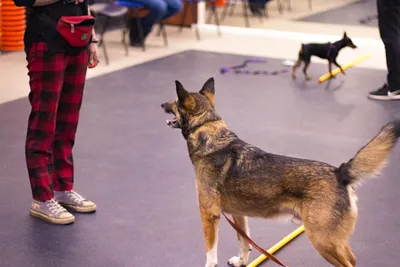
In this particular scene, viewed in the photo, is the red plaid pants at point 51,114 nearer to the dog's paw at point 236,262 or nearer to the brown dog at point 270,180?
the brown dog at point 270,180

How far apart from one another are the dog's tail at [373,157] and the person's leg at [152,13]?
6513 mm

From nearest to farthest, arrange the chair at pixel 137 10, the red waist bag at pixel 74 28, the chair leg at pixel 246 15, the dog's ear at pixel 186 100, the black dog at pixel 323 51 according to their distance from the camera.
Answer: the dog's ear at pixel 186 100, the red waist bag at pixel 74 28, the black dog at pixel 323 51, the chair at pixel 137 10, the chair leg at pixel 246 15

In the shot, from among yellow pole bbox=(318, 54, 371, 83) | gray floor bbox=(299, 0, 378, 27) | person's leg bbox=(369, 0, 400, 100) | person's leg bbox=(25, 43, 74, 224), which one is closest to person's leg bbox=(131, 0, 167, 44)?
yellow pole bbox=(318, 54, 371, 83)

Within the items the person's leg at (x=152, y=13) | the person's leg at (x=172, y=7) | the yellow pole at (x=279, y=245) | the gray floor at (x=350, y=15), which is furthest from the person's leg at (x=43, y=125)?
the gray floor at (x=350, y=15)

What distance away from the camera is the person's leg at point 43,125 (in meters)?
4.10

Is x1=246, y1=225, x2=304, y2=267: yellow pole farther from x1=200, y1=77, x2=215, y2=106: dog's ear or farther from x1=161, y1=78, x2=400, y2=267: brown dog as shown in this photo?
x1=200, y1=77, x2=215, y2=106: dog's ear

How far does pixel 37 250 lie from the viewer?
4.05m

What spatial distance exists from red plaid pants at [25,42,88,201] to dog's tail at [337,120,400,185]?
1746 millimetres

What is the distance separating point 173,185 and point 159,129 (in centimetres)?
136

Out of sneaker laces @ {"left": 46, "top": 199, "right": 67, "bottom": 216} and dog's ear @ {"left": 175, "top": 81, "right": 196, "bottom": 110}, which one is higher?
dog's ear @ {"left": 175, "top": 81, "right": 196, "bottom": 110}

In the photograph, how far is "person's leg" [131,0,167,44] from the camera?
9.45 m

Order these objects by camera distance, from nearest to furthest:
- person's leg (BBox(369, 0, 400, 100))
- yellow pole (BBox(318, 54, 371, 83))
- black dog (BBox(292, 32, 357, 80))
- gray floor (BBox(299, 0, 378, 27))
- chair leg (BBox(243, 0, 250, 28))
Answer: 1. person's leg (BBox(369, 0, 400, 100))
2. black dog (BBox(292, 32, 357, 80))
3. yellow pole (BBox(318, 54, 371, 83))
4. chair leg (BBox(243, 0, 250, 28))
5. gray floor (BBox(299, 0, 378, 27))

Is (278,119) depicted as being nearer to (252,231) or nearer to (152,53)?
(252,231)

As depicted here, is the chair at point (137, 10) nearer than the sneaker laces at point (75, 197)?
No
